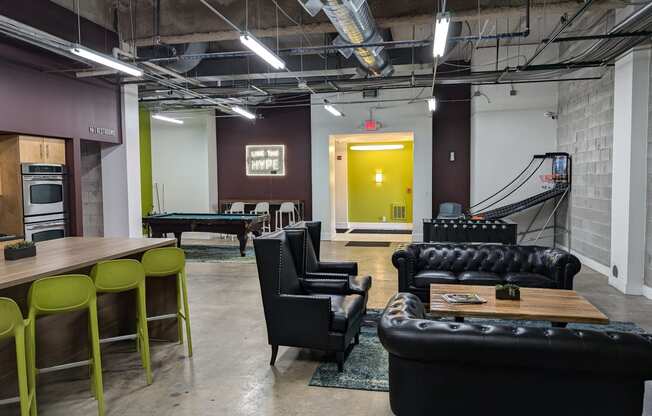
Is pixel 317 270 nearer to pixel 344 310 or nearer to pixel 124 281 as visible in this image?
pixel 344 310

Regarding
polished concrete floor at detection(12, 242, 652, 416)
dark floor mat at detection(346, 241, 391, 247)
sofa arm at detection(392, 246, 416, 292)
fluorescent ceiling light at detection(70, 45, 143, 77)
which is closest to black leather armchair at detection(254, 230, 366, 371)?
polished concrete floor at detection(12, 242, 652, 416)

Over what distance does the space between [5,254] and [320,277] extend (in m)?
2.55

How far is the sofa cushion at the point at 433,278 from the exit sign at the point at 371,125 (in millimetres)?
6333

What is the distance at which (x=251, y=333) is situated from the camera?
444cm

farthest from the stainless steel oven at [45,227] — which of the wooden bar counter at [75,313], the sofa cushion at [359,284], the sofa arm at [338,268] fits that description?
the sofa cushion at [359,284]

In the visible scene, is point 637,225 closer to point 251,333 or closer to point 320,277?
point 320,277

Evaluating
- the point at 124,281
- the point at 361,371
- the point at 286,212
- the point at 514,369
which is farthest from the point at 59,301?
the point at 286,212

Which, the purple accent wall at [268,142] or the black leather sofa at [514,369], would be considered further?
the purple accent wall at [268,142]

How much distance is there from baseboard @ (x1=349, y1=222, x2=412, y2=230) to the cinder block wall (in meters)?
5.22

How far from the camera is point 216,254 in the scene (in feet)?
30.4

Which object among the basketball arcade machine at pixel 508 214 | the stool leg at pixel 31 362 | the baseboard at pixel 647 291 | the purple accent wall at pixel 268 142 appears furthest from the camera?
the purple accent wall at pixel 268 142

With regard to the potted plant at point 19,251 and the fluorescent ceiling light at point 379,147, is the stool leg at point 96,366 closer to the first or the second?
the potted plant at point 19,251

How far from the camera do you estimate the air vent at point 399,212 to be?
13922 mm

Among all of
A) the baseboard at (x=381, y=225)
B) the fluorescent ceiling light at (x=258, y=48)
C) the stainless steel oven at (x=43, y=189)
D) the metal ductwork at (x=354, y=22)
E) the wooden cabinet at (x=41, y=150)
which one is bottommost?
the baseboard at (x=381, y=225)
